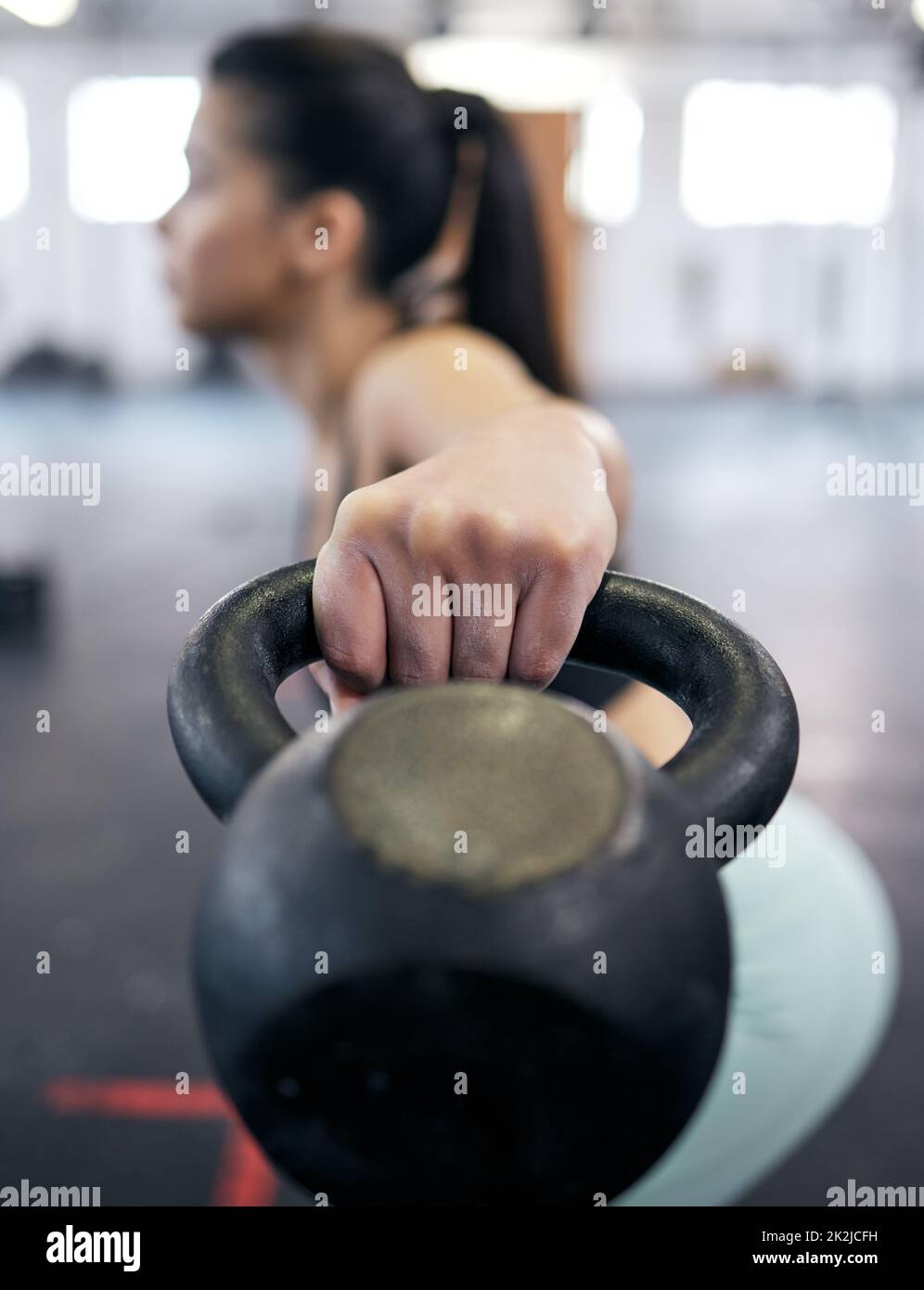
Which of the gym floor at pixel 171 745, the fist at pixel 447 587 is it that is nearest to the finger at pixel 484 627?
the fist at pixel 447 587

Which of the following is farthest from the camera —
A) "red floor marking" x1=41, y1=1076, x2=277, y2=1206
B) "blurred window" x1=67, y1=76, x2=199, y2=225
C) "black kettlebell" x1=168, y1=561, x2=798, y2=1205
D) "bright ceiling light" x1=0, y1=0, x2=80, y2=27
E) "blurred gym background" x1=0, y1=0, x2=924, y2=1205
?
"blurred window" x1=67, y1=76, x2=199, y2=225

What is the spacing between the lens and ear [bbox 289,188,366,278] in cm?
120

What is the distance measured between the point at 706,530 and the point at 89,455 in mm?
3261

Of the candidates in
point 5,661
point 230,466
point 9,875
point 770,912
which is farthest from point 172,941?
point 230,466

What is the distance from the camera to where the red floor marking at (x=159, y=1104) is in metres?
1.41

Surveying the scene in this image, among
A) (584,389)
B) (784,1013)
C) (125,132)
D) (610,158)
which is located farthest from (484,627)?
(125,132)

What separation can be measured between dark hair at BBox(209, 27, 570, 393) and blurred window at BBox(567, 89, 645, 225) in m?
7.91

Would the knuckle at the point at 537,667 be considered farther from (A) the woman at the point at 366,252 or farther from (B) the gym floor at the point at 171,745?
(B) the gym floor at the point at 171,745

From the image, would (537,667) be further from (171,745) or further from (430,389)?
(171,745)

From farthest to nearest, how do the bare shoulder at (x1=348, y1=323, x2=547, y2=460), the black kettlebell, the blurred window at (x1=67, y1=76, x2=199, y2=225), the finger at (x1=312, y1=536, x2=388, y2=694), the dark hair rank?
the blurred window at (x1=67, y1=76, x2=199, y2=225)
the dark hair
the bare shoulder at (x1=348, y1=323, x2=547, y2=460)
the finger at (x1=312, y1=536, x2=388, y2=694)
the black kettlebell

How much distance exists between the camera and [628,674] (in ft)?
1.03

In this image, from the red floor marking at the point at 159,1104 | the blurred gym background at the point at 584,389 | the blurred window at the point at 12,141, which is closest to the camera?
the red floor marking at the point at 159,1104

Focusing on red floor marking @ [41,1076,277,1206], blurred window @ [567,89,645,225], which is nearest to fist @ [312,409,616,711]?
red floor marking @ [41,1076,277,1206]

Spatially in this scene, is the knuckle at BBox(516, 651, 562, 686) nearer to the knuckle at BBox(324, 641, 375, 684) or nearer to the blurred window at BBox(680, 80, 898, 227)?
the knuckle at BBox(324, 641, 375, 684)
